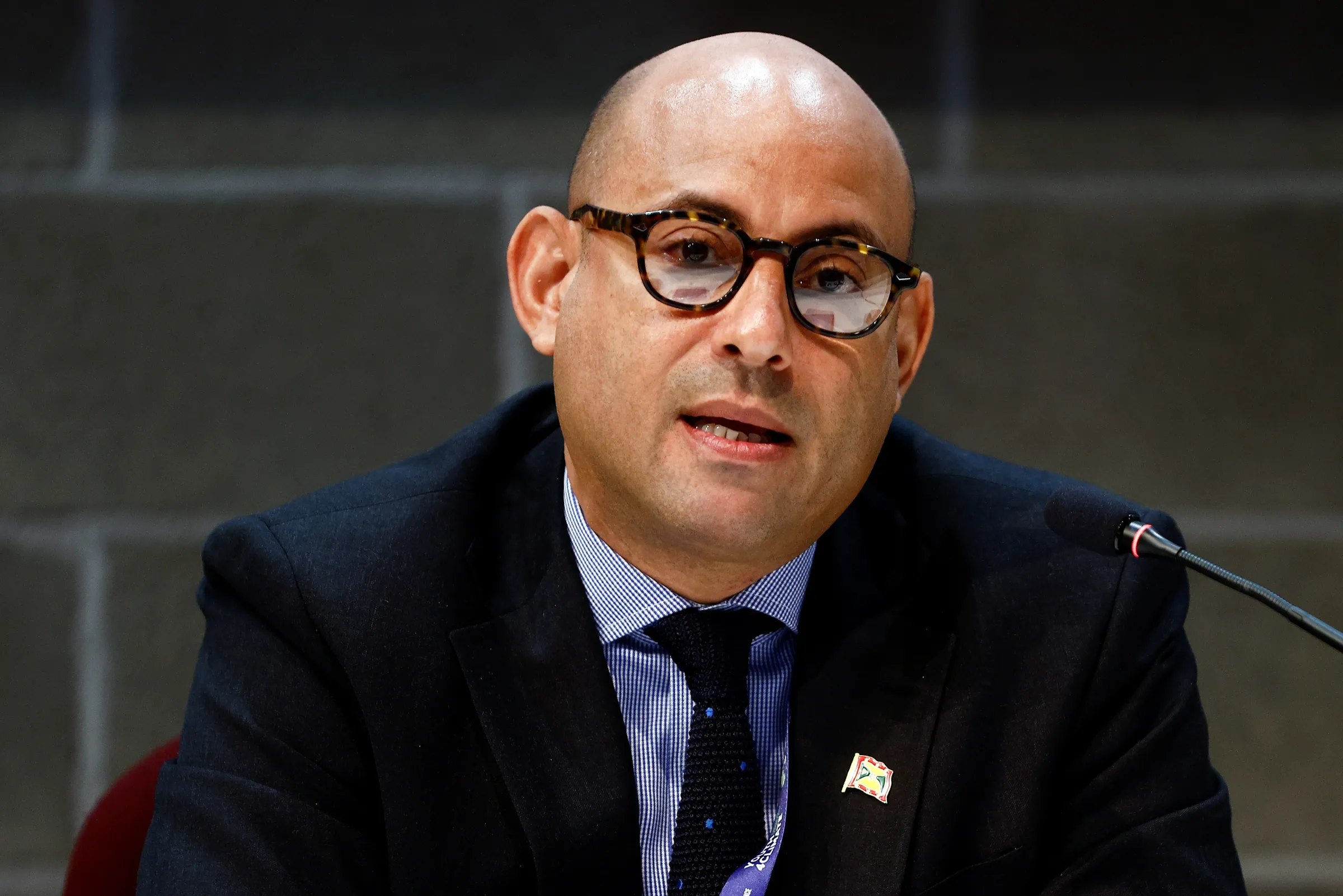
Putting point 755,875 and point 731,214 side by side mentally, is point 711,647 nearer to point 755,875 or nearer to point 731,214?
point 755,875

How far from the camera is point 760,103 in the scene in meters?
1.40

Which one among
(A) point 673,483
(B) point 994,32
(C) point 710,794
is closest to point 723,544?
(A) point 673,483

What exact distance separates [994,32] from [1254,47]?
0.50 meters

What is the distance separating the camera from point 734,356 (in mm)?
1330

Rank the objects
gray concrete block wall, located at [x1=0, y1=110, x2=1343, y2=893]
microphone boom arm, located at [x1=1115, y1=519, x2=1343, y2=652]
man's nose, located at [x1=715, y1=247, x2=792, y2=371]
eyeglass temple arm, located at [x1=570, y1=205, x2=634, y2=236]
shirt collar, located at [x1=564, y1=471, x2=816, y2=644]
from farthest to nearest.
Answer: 1. gray concrete block wall, located at [x1=0, y1=110, x2=1343, y2=893]
2. shirt collar, located at [x1=564, y1=471, x2=816, y2=644]
3. eyeglass temple arm, located at [x1=570, y1=205, x2=634, y2=236]
4. man's nose, located at [x1=715, y1=247, x2=792, y2=371]
5. microphone boom arm, located at [x1=1115, y1=519, x2=1343, y2=652]

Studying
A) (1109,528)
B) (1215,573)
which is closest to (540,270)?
(1109,528)

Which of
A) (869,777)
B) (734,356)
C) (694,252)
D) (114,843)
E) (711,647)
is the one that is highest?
(694,252)

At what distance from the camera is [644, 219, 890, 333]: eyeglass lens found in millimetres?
1368

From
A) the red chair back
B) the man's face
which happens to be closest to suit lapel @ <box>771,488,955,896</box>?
the man's face

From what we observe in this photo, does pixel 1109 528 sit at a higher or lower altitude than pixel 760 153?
lower

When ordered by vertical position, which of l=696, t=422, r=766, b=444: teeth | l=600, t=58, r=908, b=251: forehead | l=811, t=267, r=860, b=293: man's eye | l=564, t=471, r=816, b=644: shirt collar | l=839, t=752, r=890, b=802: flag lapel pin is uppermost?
l=600, t=58, r=908, b=251: forehead

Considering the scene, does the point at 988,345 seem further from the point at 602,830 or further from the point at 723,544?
the point at 602,830

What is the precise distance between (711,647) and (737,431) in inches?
11.7

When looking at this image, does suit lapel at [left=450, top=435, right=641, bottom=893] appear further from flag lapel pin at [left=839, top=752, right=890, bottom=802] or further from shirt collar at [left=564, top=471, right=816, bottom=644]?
flag lapel pin at [left=839, top=752, right=890, bottom=802]
